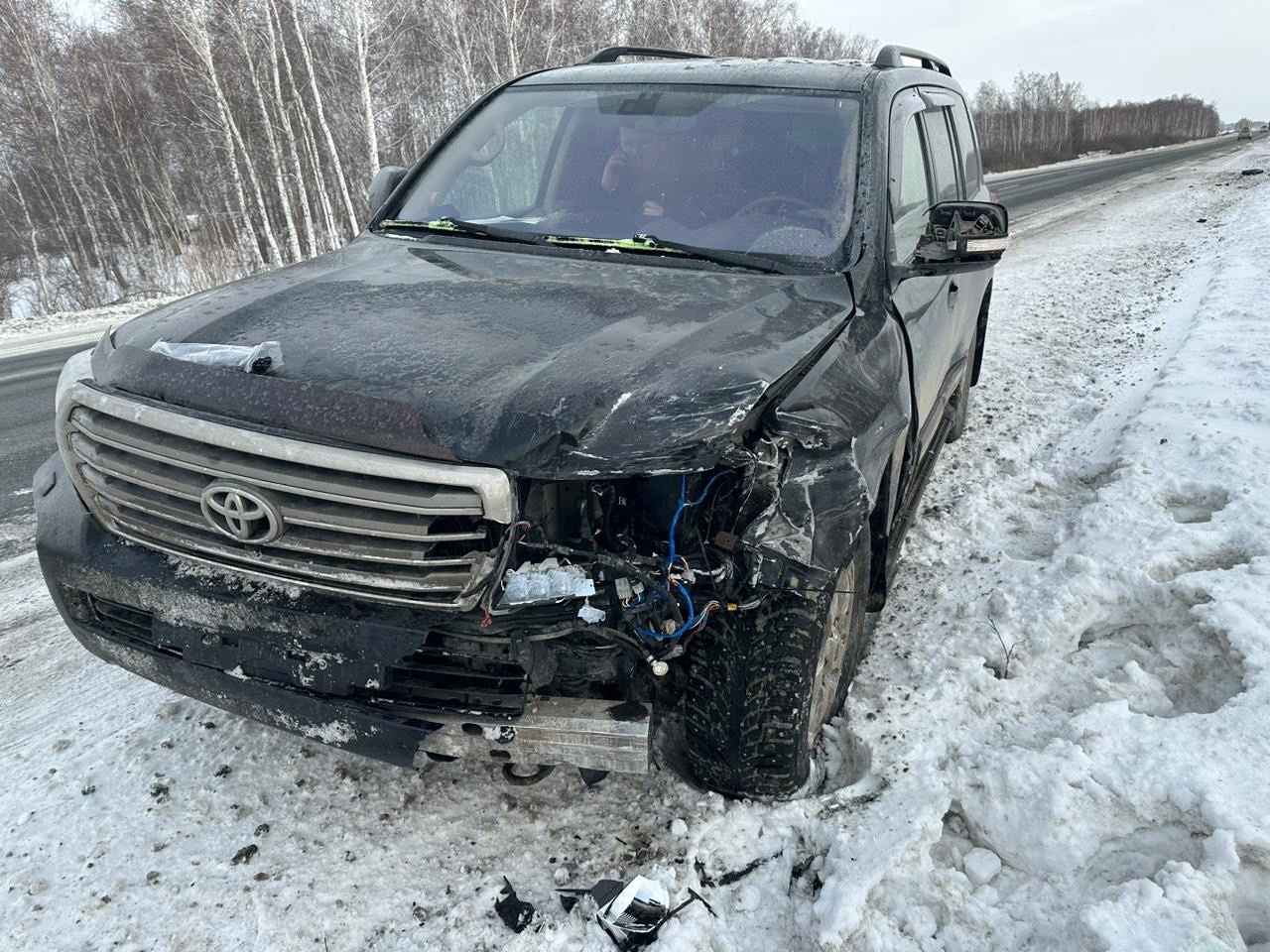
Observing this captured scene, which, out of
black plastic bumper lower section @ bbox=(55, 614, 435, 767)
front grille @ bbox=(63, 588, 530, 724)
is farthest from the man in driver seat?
black plastic bumper lower section @ bbox=(55, 614, 435, 767)

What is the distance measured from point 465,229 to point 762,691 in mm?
2007

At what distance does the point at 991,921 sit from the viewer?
1.95 meters

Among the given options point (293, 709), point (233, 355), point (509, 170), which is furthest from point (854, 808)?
point (509, 170)

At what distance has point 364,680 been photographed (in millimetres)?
1917

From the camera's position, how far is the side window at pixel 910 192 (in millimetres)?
2844

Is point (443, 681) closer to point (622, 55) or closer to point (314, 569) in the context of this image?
point (314, 569)

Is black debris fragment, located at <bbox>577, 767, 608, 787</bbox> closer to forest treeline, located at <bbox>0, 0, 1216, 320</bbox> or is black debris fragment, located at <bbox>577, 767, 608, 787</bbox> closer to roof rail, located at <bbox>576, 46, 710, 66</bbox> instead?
roof rail, located at <bbox>576, 46, 710, 66</bbox>

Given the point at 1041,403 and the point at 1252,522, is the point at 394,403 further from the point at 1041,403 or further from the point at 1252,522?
the point at 1041,403

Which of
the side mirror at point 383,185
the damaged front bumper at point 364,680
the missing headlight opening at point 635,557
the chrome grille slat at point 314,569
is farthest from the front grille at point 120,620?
the side mirror at point 383,185

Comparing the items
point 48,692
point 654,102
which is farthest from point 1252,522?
point 48,692

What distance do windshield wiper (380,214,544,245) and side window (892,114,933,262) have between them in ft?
4.08

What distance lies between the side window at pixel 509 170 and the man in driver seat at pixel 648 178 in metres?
0.33

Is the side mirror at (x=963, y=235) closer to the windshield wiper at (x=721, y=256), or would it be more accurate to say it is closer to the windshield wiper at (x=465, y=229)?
the windshield wiper at (x=721, y=256)

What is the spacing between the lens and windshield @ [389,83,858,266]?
110 inches
